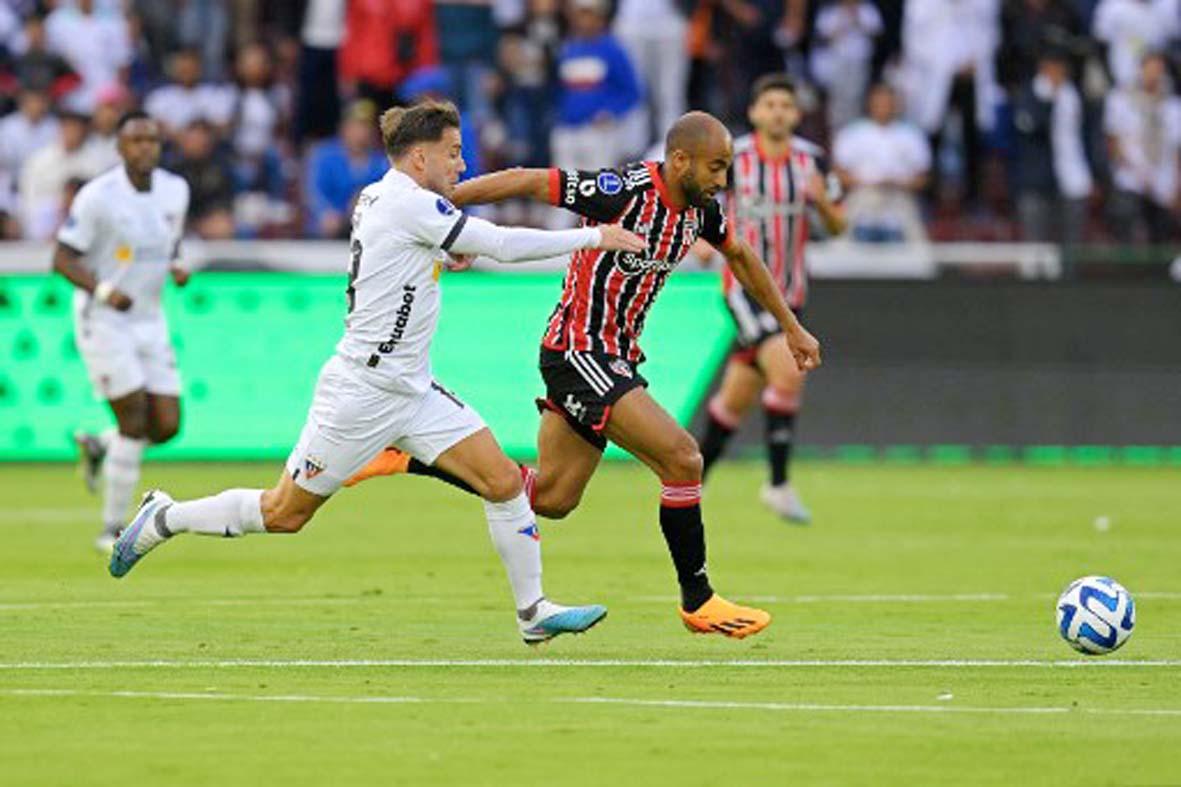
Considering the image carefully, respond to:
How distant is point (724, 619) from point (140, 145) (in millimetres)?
6259

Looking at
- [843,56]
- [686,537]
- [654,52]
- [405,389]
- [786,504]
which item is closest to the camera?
[405,389]

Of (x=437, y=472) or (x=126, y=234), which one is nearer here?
Result: (x=437, y=472)

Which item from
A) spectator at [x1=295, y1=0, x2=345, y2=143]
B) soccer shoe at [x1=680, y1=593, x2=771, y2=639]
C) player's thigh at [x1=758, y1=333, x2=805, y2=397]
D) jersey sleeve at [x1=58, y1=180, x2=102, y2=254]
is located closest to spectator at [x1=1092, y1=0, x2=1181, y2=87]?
spectator at [x1=295, y1=0, x2=345, y2=143]

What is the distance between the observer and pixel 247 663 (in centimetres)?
1084

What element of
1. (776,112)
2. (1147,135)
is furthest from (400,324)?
(1147,135)

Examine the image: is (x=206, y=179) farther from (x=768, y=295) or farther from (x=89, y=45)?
(x=768, y=295)

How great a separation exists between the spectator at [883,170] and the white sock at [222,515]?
1358 cm

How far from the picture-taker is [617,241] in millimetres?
10852

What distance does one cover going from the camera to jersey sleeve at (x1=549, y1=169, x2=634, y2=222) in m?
11.7

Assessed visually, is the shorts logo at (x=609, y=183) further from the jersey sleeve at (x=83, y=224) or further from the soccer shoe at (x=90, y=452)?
the soccer shoe at (x=90, y=452)

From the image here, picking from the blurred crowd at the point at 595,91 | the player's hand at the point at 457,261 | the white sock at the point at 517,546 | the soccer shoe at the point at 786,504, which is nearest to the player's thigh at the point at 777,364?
the soccer shoe at the point at 786,504

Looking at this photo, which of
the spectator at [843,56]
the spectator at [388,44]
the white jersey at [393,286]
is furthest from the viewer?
the spectator at [843,56]

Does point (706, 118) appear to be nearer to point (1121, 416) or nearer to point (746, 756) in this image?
point (746, 756)

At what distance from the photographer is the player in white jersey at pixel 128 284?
53.9 feet
